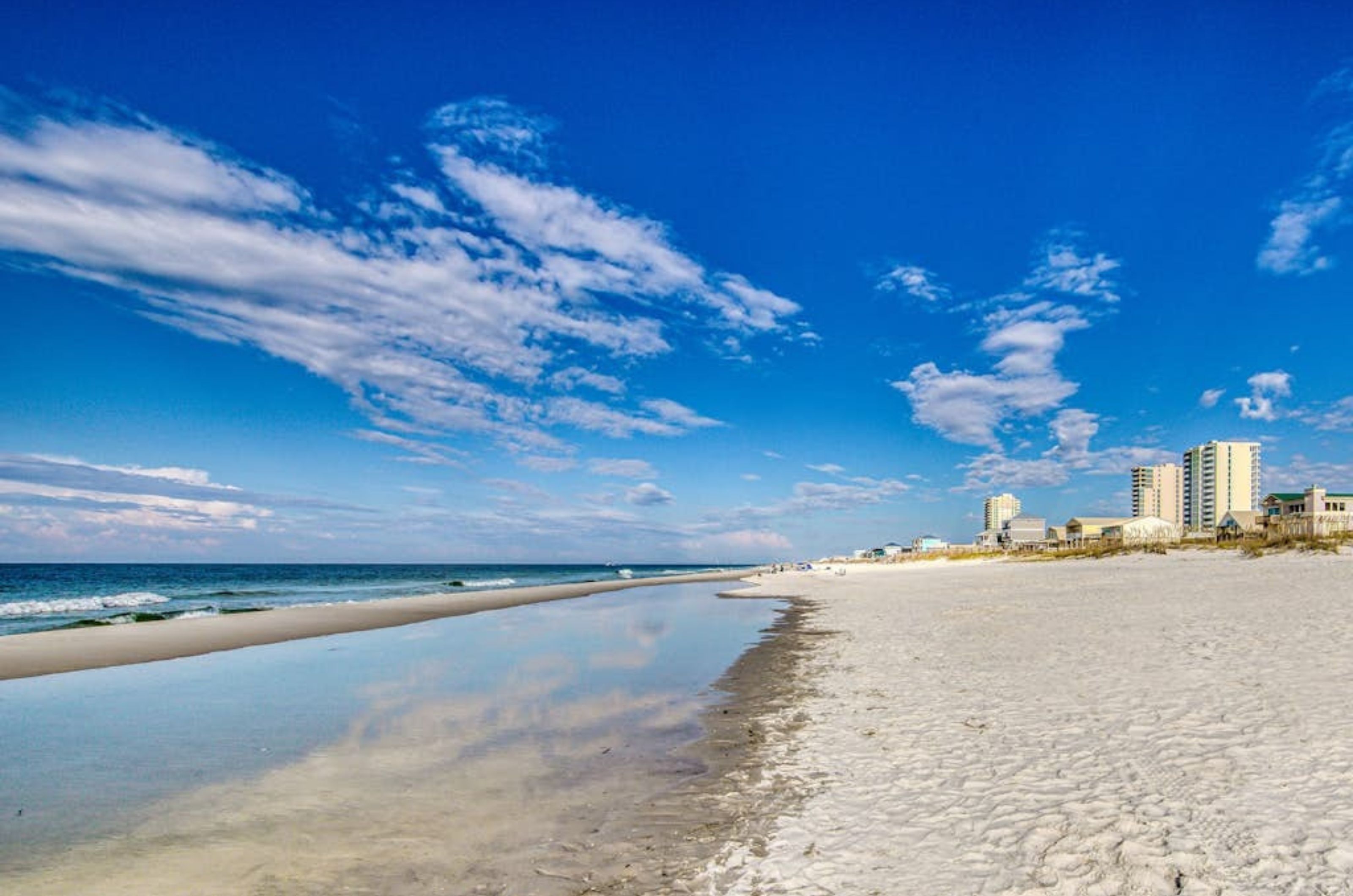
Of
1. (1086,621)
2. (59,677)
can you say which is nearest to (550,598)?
(59,677)

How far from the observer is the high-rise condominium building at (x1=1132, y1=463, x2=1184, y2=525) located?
603 ft

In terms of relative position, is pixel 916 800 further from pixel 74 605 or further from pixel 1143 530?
pixel 1143 530

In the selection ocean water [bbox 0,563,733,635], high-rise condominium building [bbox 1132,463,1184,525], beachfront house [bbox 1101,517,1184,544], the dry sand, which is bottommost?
ocean water [bbox 0,563,733,635]

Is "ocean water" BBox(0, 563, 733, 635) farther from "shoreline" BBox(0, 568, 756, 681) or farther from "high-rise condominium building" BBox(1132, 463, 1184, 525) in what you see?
"high-rise condominium building" BBox(1132, 463, 1184, 525)

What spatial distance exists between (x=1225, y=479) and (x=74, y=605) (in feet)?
645

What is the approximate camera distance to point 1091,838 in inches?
232

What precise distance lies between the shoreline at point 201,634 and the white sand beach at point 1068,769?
18217mm

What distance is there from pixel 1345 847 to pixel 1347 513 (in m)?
74.3

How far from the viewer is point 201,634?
25.6 meters

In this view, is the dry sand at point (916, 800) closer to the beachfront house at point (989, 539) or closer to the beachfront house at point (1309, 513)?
the beachfront house at point (1309, 513)

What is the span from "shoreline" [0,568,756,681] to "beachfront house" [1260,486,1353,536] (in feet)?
165

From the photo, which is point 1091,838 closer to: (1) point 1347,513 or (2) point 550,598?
(2) point 550,598

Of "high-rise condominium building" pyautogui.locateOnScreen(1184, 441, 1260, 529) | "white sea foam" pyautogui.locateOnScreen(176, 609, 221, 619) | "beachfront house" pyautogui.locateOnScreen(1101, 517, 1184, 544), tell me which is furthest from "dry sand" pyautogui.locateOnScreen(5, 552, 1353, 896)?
"high-rise condominium building" pyautogui.locateOnScreen(1184, 441, 1260, 529)

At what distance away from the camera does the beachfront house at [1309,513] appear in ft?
176
